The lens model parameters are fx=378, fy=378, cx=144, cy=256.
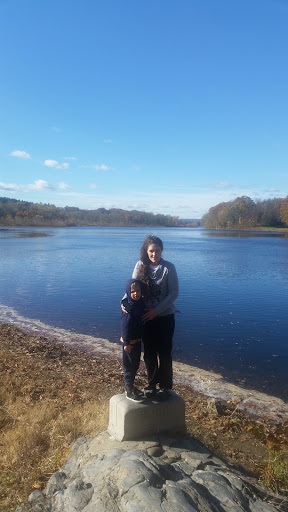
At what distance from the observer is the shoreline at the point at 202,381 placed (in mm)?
7339

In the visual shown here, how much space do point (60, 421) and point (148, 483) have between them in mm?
2557

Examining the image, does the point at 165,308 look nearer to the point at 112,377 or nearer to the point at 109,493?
the point at 109,493

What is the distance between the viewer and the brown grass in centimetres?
465

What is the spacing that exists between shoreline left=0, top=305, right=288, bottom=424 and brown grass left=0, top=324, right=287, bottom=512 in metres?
0.40

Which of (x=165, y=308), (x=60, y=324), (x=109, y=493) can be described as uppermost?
(x=165, y=308)

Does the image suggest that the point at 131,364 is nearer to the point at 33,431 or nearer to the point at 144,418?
the point at 144,418

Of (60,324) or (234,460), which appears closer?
(234,460)

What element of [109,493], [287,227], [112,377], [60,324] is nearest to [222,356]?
[112,377]

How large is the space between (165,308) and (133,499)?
6.48ft

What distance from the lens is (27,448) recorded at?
5031mm

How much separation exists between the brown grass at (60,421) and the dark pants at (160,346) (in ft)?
4.29

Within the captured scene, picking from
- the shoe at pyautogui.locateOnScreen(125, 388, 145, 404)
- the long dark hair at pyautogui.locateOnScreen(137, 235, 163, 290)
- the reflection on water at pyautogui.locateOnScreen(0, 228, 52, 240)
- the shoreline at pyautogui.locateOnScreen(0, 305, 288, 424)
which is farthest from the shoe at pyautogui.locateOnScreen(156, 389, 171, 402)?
the reflection on water at pyautogui.locateOnScreen(0, 228, 52, 240)

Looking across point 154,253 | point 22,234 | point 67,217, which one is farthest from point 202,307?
point 67,217

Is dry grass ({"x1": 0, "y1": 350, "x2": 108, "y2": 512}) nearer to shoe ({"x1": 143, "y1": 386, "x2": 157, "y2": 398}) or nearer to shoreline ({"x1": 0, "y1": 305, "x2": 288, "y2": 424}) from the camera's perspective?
shoe ({"x1": 143, "y1": 386, "x2": 157, "y2": 398})
